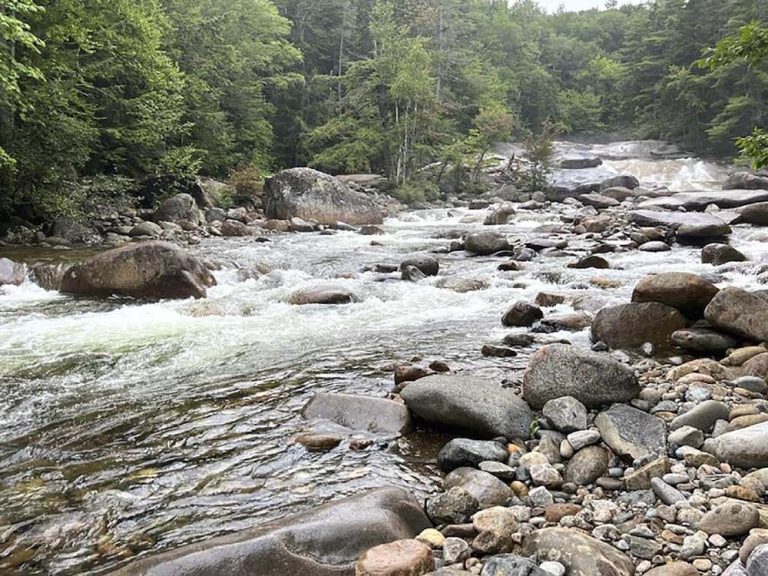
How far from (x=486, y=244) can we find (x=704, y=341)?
335 inches

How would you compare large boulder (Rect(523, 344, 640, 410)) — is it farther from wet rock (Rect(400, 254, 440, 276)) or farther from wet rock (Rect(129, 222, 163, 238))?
wet rock (Rect(129, 222, 163, 238))

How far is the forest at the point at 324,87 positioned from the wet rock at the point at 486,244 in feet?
18.3

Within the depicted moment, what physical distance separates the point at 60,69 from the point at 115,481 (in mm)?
14338

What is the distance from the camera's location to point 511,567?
8.60 feet

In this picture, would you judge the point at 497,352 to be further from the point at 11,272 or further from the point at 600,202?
the point at 600,202

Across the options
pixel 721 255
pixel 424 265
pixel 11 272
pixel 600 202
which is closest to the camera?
pixel 11 272

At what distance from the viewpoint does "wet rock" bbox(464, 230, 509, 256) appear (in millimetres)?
14383

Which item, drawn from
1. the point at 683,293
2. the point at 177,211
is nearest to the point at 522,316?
the point at 683,293

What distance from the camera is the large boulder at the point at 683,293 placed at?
22.4 ft

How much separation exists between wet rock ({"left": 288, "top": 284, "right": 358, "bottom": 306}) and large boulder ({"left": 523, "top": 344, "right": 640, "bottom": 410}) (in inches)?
198

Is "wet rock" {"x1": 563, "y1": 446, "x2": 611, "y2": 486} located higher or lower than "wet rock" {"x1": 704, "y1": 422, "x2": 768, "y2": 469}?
lower

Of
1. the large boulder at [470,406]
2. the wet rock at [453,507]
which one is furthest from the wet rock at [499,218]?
the wet rock at [453,507]

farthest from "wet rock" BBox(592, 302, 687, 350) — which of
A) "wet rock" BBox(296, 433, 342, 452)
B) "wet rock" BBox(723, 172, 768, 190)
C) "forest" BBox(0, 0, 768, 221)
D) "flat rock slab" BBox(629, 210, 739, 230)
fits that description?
"wet rock" BBox(723, 172, 768, 190)

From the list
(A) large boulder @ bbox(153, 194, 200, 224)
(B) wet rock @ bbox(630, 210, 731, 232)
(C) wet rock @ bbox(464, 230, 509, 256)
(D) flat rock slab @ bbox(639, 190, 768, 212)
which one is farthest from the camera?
(D) flat rock slab @ bbox(639, 190, 768, 212)
